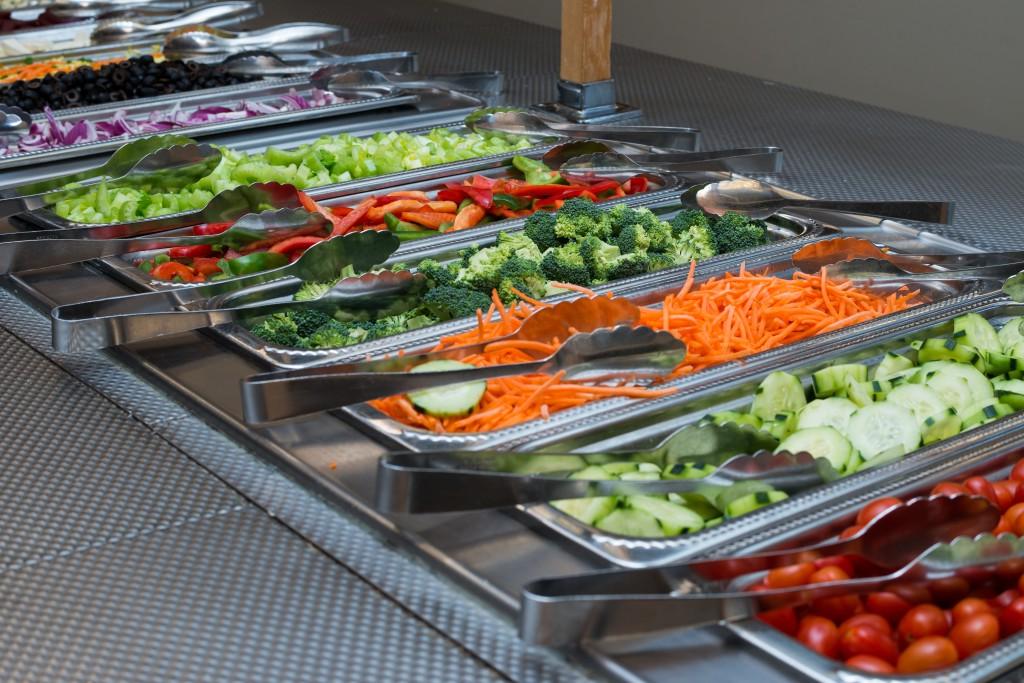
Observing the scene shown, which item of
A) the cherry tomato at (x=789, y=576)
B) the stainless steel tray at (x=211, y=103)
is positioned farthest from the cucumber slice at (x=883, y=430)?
the stainless steel tray at (x=211, y=103)

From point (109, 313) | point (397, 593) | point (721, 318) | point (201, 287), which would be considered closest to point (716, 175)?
point (721, 318)

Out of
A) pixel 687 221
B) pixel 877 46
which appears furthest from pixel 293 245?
pixel 877 46

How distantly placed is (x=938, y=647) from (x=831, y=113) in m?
2.46

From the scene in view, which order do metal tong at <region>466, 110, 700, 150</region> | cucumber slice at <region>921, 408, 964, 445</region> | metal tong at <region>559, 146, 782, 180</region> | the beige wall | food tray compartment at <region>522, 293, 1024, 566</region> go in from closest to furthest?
food tray compartment at <region>522, 293, 1024, 566</region> → cucumber slice at <region>921, 408, 964, 445</region> → metal tong at <region>559, 146, 782, 180</region> → metal tong at <region>466, 110, 700, 150</region> → the beige wall

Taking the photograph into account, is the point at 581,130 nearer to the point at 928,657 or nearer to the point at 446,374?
the point at 446,374

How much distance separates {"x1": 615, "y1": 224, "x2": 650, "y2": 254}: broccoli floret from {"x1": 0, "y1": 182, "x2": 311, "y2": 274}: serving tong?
1.85 ft

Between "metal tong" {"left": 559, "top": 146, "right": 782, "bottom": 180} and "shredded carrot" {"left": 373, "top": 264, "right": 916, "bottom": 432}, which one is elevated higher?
"metal tong" {"left": 559, "top": 146, "right": 782, "bottom": 180}

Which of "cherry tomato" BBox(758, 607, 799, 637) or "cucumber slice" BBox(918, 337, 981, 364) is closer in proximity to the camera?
"cherry tomato" BBox(758, 607, 799, 637)

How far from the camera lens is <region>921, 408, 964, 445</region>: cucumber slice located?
5.30 feet

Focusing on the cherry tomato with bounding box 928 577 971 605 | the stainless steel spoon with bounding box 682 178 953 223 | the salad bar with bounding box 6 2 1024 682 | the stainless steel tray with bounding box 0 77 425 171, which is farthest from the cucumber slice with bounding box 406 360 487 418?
the stainless steel tray with bounding box 0 77 425 171

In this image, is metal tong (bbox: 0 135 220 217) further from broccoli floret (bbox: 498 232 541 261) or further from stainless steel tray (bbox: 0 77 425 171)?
broccoli floret (bbox: 498 232 541 261)

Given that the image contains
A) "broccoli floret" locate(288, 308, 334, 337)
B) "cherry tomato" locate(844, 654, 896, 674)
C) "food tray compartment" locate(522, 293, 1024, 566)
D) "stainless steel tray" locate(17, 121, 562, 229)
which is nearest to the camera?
"cherry tomato" locate(844, 654, 896, 674)

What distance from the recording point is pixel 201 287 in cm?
206

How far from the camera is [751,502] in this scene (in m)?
1.43
